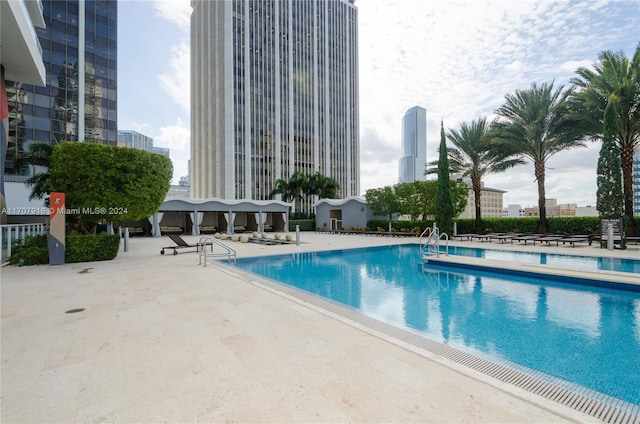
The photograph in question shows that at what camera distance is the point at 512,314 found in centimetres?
591

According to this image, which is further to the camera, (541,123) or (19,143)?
(19,143)

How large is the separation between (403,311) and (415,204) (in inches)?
853

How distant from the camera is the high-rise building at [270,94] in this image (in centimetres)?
A: 5491

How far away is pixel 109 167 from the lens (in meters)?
12.0

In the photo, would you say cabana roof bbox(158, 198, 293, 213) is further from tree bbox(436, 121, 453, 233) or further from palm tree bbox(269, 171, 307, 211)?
tree bbox(436, 121, 453, 233)

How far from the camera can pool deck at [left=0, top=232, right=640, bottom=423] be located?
8.19 ft

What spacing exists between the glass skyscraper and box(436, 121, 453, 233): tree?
1614 inches

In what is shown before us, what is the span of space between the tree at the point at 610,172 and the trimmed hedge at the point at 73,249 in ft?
77.6

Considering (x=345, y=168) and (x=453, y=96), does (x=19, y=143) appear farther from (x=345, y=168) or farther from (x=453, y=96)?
(x=345, y=168)

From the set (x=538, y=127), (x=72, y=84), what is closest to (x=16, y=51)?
(x=538, y=127)

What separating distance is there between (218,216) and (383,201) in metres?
19.3

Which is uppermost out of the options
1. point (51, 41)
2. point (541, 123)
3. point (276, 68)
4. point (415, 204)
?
point (276, 68)

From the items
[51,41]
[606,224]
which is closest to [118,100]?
[51,41]

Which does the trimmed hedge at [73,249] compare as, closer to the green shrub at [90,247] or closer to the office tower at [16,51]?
the green shrub at [90,247]
